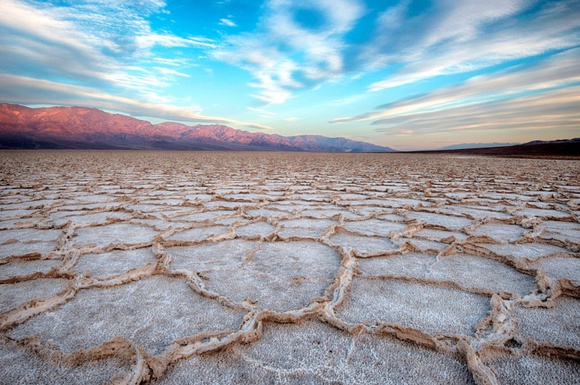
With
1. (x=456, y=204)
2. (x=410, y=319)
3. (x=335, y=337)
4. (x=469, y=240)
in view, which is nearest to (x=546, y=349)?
(x=410, y=319)

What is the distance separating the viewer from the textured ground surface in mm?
926

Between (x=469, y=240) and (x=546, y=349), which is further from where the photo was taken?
(x=469, y=240)

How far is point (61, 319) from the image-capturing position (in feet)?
3.89

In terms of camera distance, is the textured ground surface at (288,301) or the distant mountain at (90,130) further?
the distant mountain at (90,130)

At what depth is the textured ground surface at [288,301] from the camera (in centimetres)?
93

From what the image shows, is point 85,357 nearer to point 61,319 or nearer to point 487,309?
point 61,319

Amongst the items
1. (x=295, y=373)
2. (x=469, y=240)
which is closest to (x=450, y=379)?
(x=295, y=373)

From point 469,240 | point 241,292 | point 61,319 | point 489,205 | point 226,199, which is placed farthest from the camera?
point 226,199

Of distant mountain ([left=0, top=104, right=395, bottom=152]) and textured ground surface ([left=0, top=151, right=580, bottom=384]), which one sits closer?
textured ground surface ([left=0, top=151, right=580, bottom=384])

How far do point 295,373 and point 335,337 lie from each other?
216 mm

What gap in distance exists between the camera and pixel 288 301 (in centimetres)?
135

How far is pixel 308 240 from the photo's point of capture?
2287 mm

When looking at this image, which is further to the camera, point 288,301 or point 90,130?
point 90,130

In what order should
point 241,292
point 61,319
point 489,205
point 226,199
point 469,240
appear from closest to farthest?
point 61,319 < point 241,292 < point 469,240 < point 489,205 < point 226,199
